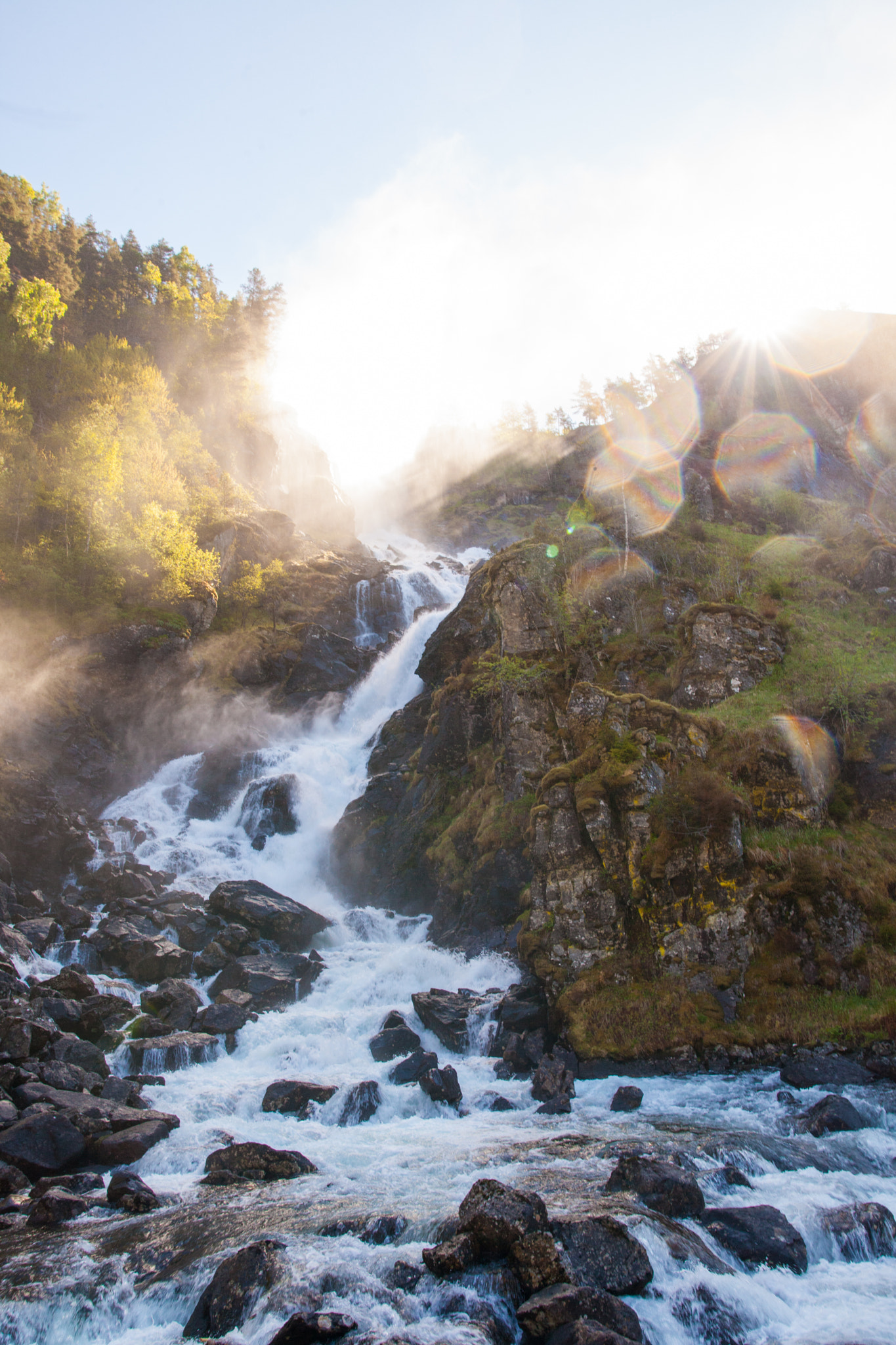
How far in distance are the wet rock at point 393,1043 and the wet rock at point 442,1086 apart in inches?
94.1

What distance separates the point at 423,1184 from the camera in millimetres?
12586

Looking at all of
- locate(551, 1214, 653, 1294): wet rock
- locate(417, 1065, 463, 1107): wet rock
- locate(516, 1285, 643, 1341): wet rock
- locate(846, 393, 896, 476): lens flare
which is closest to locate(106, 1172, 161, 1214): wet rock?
locate(417, 1065, 463, 1107): wet rock

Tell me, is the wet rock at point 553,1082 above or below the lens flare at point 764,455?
below

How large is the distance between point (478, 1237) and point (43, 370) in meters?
66.9

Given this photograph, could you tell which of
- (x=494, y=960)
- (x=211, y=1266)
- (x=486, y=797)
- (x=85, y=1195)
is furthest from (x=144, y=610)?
(x=211, y=1266)

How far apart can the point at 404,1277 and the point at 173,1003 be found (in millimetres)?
16470

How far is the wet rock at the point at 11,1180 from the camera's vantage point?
12742mm

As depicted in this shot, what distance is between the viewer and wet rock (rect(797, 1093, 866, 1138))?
44.2 feet

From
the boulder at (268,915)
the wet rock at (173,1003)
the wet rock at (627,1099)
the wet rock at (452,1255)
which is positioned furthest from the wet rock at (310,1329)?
the boulder at (268,915)

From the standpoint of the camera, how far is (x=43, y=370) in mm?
55969

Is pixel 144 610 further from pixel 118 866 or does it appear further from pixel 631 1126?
pixel 631 1126

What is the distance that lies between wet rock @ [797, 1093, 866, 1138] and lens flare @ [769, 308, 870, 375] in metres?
83.7

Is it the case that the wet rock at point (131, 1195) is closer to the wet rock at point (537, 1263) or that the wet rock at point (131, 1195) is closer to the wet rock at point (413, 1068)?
the wet rock at point (537, 1263)

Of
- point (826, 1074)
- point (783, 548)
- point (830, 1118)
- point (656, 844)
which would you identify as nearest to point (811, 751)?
point (656, 844)
